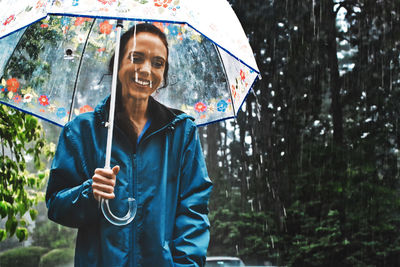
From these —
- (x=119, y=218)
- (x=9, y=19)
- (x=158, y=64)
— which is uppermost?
(x=9, y=19)

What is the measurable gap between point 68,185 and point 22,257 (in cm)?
1944

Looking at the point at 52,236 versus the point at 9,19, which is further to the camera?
the point at 52,236

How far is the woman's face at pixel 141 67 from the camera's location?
2.10 metres

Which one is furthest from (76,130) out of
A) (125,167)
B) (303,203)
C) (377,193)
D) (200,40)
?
(303,203)

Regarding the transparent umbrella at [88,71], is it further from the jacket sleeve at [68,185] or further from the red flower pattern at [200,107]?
the jacket sleeve at [68,185]

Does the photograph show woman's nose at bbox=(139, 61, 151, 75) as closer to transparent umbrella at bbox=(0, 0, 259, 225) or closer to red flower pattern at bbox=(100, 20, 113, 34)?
transparent umbrella at bbox=(0, 0, 259, 225)

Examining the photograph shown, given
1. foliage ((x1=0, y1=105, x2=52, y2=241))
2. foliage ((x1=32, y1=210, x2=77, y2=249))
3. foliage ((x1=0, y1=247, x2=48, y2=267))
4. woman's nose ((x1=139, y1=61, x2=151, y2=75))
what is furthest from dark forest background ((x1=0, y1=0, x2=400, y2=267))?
foliage ((x1=32, y1=210, x2=77, y2=249))

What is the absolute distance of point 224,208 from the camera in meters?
13.9

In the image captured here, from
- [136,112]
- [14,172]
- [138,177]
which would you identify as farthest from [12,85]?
[14,172]

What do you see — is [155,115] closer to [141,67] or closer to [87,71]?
[141,67]

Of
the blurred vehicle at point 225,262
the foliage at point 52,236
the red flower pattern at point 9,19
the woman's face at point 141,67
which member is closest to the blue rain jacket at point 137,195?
the woman's face at point 141,67

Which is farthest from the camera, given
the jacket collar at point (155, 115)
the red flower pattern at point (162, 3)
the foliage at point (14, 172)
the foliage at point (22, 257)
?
the foliage at point (22, 257)

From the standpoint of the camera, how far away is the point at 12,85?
2455 millimetres

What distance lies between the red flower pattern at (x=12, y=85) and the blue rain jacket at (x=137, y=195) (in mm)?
628
